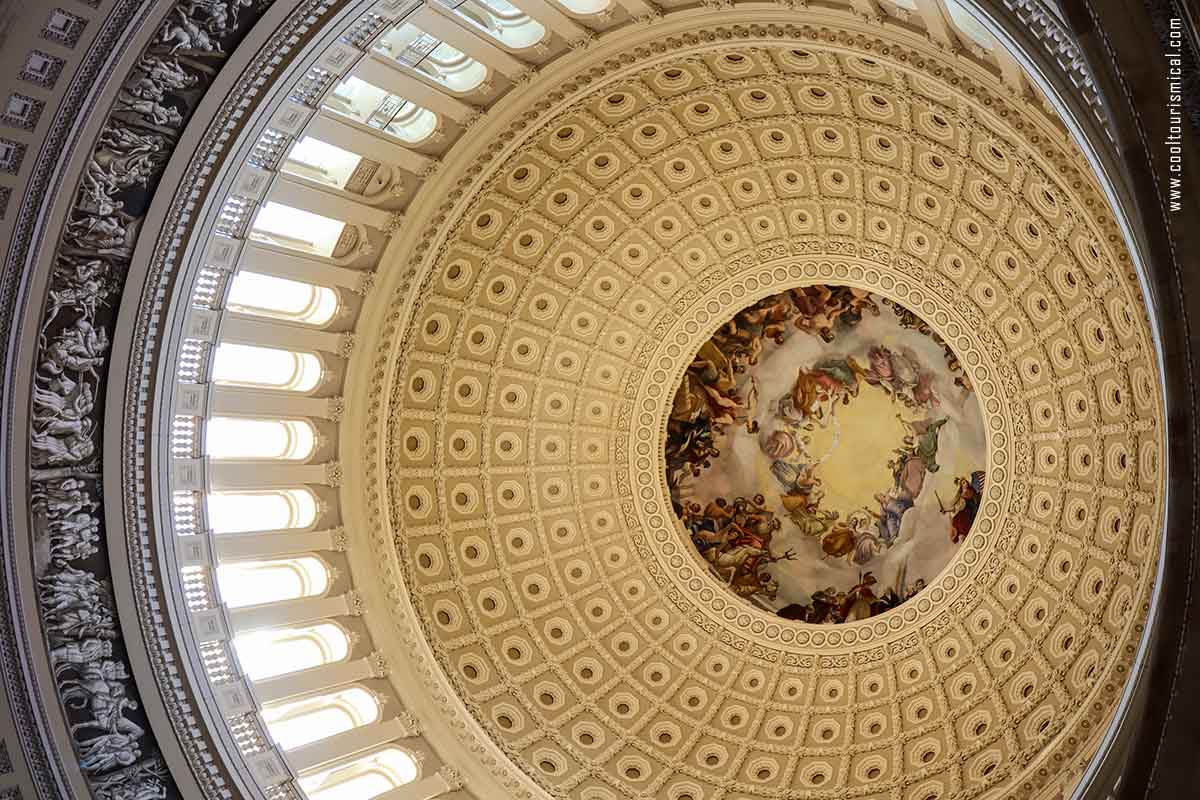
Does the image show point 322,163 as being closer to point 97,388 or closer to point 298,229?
point 298,229

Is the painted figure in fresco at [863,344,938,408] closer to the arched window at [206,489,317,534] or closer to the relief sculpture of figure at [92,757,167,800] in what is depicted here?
the arched window at [206,489,317,534]

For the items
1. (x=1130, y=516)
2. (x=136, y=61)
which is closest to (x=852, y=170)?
(x=1130, y=516)

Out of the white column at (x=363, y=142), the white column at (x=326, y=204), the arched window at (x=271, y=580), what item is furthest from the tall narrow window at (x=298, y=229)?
the arched window at (x=271, y=580)

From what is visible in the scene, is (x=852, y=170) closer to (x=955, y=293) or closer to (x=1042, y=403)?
(x=955, y=293)

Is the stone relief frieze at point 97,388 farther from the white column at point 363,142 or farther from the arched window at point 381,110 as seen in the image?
the arched window at point 381,110

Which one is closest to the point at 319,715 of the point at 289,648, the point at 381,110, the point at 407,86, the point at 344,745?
the point at 344,745

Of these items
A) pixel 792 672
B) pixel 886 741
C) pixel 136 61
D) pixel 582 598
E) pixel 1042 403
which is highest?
pixel 136 61
